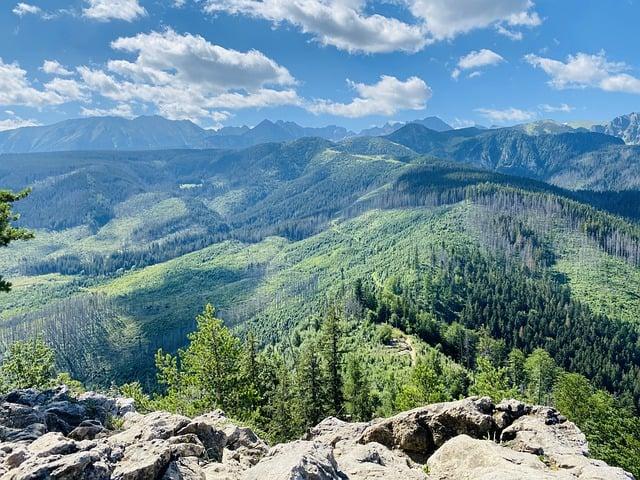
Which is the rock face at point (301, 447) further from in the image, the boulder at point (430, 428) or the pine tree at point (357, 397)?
the pine tree at point (357, 397)

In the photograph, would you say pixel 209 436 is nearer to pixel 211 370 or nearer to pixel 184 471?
pixel 184 471

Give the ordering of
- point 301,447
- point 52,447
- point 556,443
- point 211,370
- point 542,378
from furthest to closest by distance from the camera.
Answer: point 542,378 → point 211,370 → point 556,443 → point 301,447 → point 52,447

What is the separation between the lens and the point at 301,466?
16156 mm

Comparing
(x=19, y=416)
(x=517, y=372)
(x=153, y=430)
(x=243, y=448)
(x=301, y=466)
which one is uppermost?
(x=301, y=466)

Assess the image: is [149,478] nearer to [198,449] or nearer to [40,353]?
[198,449]

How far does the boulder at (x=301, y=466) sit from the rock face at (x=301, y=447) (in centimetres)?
5

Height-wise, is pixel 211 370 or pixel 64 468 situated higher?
pixel 64 468

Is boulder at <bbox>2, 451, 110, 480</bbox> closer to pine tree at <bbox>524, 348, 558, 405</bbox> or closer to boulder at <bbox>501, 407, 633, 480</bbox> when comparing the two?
boulder at <bbox>501, 407, 633, 480</bbox>

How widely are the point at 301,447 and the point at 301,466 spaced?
2.96 metres

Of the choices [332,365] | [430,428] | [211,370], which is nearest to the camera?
[430,428]

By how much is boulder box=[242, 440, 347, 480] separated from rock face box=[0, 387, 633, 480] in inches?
2.1

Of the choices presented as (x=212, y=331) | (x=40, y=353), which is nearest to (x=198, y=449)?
(x=212, y=331)

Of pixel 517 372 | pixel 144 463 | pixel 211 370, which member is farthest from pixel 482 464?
pixel 517 372

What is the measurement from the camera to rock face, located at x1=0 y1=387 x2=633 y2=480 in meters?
17.0
